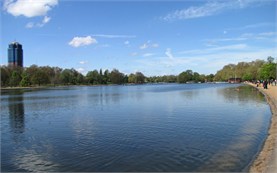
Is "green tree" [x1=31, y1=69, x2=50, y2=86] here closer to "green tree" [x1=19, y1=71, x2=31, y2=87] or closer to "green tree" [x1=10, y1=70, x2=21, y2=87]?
"green tree" [x1=19, y1=71, x2=31, y2=87]

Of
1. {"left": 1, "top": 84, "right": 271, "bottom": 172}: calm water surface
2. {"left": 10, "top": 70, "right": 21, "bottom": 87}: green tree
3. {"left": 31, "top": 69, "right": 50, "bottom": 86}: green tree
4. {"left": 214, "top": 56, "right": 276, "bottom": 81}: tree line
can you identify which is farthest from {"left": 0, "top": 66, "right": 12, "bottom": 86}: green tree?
{"left": 1, "top": 84, "right": 271, "bottom": 172}: calm water surface

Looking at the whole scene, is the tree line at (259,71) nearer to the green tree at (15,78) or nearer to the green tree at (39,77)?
the green tree at (39,77)

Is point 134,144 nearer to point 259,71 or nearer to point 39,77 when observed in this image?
point 259,71

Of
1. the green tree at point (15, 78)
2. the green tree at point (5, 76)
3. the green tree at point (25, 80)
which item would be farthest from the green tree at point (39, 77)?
the green tree at point (5, 76)

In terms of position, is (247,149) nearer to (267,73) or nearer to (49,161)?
(49,161)

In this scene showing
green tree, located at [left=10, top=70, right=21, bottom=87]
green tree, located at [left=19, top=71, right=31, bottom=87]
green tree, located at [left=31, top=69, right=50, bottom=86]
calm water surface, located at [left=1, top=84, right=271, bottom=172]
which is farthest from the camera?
green tree, located at [left=31, top=69, right=50, bottom=86]

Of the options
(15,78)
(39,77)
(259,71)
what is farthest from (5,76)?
(259,71)

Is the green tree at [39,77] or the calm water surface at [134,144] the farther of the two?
the green tree at [39,77]

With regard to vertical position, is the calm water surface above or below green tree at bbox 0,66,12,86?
below

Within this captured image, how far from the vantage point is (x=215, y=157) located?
12500mm

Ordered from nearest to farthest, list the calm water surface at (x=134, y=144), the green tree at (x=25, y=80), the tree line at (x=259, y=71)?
the calm water surface at (x=134, y=144) < the tree line at (x=259, y=71) < the green tree at (x=25, y=80)

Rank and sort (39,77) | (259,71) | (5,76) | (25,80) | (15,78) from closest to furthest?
(259,71), (5,76), (15,78), (25,80), (39,77)

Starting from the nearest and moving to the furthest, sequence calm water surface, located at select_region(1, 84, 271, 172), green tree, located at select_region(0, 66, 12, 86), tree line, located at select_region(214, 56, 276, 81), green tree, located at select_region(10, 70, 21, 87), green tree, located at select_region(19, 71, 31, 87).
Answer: calm water surface, located at select_region(1, 84, 271, 172) → tree line, located at select_region(214, 56, 276, 81) → green tree, located at select_region(0, 66, 12, 86) → green tree, located at select_region(10, 70, 21, 87) → green tree, located at select_region(19, 71, 31, 87)

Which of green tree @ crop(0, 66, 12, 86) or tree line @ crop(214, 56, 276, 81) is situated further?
green tree @ crop(0, 66, 12, 86)
